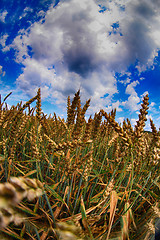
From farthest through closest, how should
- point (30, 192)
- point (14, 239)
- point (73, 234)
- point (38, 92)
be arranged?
point (38, 92) → point (14, 239) → point (73, 234) → point (30, 192)

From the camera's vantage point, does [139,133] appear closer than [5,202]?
No

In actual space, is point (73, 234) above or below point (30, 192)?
below

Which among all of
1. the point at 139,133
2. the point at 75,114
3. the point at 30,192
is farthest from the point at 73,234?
the point at 75,114

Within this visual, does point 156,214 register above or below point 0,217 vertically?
below

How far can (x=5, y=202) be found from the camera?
0.32m

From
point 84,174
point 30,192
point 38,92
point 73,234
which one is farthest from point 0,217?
point 38,92

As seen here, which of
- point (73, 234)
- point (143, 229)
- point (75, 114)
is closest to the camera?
point (73, 234)

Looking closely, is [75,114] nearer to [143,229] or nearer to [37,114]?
[37,114]

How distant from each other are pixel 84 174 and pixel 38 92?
3.68ft

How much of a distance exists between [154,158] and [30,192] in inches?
60.7

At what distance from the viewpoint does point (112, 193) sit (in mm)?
1361

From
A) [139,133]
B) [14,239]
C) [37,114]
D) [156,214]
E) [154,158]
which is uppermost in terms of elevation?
[37,114]

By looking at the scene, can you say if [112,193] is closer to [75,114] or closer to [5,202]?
[75,114]

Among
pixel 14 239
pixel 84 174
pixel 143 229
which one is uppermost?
pixel 84 174
